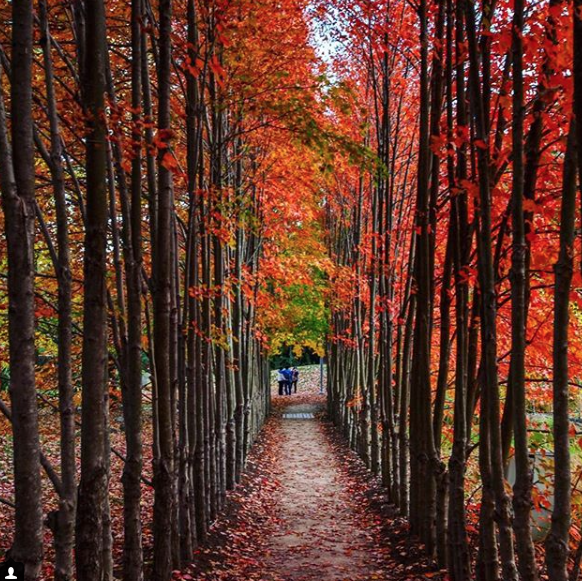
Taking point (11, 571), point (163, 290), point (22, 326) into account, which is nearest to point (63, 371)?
point (22, 326)

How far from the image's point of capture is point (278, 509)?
38.1 feet

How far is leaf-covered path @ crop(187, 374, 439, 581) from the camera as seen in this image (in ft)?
25.1

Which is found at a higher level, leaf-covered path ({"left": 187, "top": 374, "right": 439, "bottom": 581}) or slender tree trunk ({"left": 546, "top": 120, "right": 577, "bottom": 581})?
slender tree trunk ({"left": 546, "top": 120, "right": 577, "bottom": 581})

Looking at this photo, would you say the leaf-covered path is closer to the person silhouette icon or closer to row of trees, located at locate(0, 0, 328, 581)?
row of trees, located at locate(0, 0, 328, 581)

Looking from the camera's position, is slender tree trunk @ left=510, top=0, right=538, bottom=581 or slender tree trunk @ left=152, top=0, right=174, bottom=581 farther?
slender tree trunk @ left=152, top=0, right=174, bottom=581

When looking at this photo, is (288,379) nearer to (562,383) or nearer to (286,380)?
(286,380)

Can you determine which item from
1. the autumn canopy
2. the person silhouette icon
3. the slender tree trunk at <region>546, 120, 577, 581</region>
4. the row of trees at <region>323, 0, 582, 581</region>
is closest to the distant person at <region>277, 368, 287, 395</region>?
the autumn canopy

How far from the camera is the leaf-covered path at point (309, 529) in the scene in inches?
301

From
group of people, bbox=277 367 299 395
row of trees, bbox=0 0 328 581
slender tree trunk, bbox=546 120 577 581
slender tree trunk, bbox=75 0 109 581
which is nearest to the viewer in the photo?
row of trees, bbox=0 0 328 581

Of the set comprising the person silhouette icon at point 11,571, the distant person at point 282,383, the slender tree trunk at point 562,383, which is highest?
the slender tree trunk at point 562,383

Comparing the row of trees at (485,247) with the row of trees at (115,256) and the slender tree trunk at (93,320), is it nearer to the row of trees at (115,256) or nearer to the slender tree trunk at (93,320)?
the row of trees at (115,256)

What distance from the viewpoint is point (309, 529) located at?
1021 centimetres

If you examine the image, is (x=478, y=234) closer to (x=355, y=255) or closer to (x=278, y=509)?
(x=278, y=509)

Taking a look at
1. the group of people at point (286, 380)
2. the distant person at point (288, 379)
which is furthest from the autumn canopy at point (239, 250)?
the group of people at point (286, 380)
